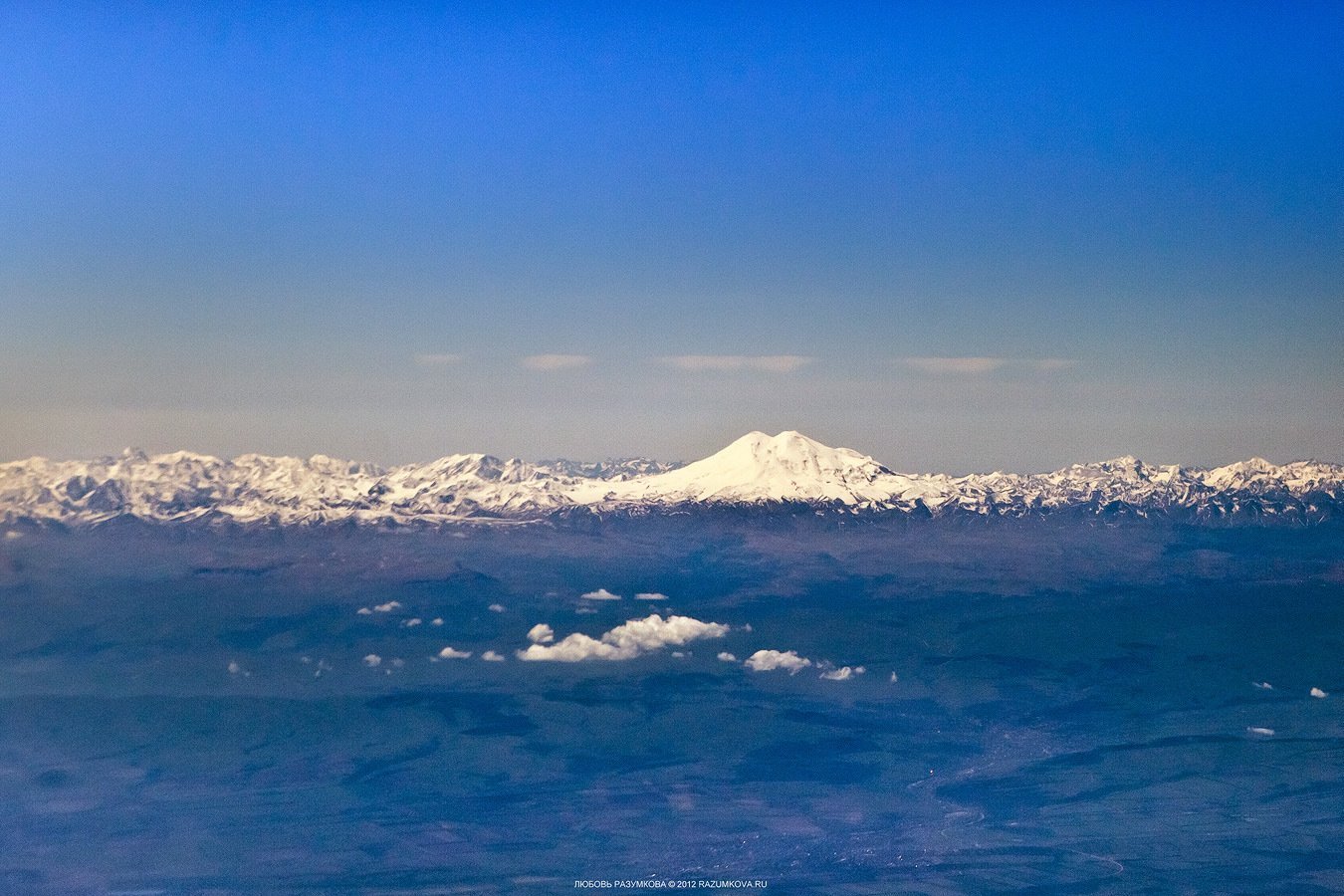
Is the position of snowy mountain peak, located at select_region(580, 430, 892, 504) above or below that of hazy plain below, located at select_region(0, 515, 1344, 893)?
above

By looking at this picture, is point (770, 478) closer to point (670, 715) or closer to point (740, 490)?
point (740, 490)

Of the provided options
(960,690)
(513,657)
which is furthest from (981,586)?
(513,657)

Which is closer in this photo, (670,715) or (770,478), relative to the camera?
(670,715)

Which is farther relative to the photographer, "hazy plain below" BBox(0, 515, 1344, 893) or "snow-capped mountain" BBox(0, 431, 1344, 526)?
"snow-capped mountain" BBox(0, 431, 1344, 526)

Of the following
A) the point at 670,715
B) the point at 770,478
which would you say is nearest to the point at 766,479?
the point at 770,478

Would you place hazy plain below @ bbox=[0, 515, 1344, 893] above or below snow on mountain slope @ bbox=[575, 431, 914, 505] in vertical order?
below

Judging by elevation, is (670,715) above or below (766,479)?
below

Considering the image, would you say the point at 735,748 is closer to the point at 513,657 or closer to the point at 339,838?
the point at 513,657

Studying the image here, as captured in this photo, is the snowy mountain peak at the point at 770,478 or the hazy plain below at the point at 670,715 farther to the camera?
the snowy mountain peak at the point at 770,478

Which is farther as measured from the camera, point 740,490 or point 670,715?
point 740,490
